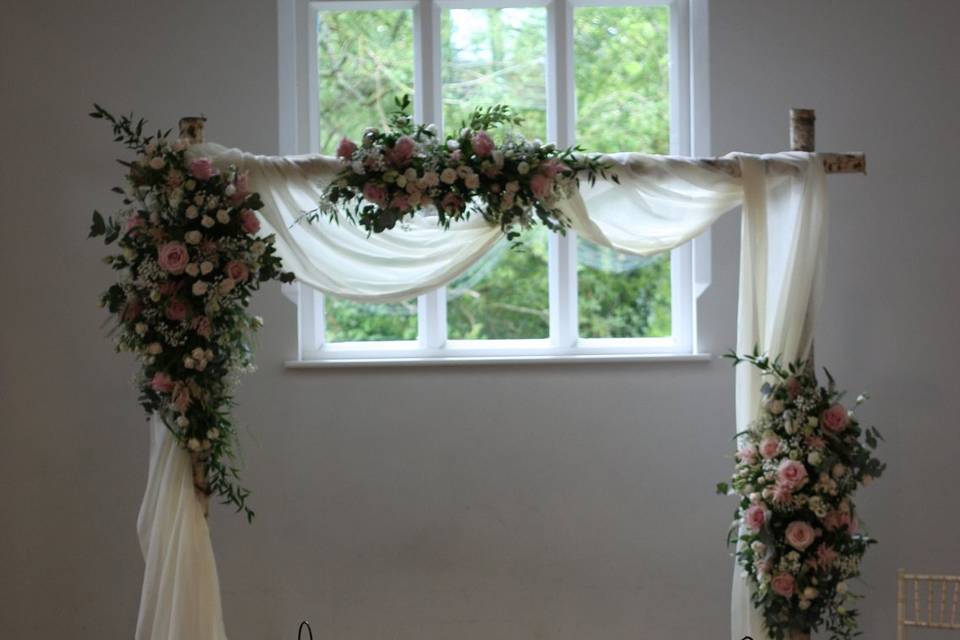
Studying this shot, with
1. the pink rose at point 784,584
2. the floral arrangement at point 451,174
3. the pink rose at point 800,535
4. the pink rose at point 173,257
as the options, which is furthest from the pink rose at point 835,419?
the pink rose at point 173,257

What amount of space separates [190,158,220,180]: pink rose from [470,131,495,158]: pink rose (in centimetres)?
84

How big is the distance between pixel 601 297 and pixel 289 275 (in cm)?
158

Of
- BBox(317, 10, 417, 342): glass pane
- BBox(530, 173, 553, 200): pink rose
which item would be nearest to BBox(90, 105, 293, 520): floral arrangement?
BBox(530, 173, 553, 200): pink rose

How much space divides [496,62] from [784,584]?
7.96 feet

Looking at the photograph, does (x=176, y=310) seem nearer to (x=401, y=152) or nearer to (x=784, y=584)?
(x=401, y=152)

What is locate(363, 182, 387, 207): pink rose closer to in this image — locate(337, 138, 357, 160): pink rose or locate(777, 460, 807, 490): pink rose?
locate(337, 138, 357, 160): pink rose

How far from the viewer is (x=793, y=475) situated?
3.49 metres

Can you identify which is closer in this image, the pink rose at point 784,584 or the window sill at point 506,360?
the pink rose at point 784,584

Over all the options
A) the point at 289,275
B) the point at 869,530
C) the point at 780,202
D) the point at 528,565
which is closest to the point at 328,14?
the point at 289,275

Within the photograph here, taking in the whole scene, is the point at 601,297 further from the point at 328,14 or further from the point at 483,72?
the point at 328,14

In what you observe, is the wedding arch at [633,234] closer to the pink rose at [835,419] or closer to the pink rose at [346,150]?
the pink rose at [346,150]

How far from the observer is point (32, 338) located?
4301 millimetres

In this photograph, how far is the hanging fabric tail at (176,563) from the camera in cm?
337

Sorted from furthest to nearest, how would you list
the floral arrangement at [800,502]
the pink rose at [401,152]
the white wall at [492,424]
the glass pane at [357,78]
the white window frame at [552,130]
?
the glass pane at [357,78] < the white window frame at [552,130] < the white wall at [492,424] < the floral arrangement at [800,502] < the pink rose at [401,152]
